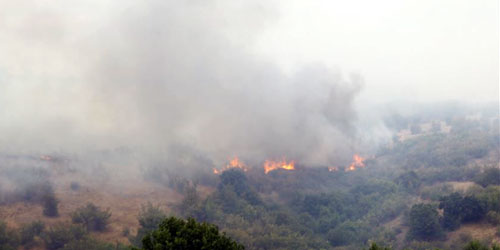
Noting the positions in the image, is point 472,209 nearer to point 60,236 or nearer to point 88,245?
point 88,245

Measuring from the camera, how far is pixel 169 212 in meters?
82.1

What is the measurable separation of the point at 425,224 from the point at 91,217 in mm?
63223

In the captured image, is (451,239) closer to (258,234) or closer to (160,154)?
(258,234)

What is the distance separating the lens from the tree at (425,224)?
2887 inches

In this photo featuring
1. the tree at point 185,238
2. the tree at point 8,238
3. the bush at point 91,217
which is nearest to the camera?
the tree at point 185,238

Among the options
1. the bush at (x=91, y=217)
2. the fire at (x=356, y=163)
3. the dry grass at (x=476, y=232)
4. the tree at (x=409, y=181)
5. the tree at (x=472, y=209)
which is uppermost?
the fire at (x=356, y=163)

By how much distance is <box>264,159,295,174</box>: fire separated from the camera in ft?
415

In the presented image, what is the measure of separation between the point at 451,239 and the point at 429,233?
168 inches

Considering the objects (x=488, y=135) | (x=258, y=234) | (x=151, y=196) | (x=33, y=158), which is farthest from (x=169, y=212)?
(x=488, y=135)

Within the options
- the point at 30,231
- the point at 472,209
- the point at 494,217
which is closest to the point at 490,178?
the point at 472,209

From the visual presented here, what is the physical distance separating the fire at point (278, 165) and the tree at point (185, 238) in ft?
320

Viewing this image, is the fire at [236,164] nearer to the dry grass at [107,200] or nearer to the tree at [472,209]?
the dry grass at [107,200]

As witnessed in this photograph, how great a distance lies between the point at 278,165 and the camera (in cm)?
12825

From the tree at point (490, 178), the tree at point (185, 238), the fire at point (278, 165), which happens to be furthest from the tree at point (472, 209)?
the fire at point (278, 165)
